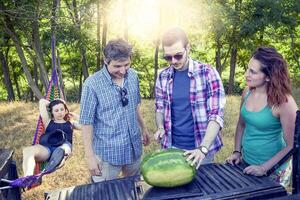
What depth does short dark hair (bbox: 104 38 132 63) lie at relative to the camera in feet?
10.9

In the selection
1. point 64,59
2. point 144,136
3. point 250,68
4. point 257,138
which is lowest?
point 64,59

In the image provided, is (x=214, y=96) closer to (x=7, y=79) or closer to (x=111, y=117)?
(x=111, y=117)

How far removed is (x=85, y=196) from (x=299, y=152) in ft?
4.94

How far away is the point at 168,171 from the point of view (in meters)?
2.44

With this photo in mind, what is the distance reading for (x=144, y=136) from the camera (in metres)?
4.23

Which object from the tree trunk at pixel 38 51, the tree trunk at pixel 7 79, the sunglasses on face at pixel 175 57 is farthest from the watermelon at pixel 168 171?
the tree trunk at pixel 7 79

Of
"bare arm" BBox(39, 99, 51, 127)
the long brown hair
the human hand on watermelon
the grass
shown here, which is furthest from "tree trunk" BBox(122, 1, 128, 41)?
the human hand on watermelon

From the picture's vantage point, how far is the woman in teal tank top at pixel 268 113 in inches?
118

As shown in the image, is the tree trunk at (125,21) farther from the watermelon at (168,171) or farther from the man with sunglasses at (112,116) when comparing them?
the watermelon at (168,171)

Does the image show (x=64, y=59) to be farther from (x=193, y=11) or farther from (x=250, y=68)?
(x=250, y=68)

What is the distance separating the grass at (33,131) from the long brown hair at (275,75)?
146 inches

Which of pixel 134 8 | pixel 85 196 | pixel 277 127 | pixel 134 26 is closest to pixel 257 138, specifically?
pixel 277 127

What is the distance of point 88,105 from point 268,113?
1616 millimetres

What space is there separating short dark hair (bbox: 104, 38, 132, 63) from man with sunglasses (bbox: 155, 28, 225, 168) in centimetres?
41
